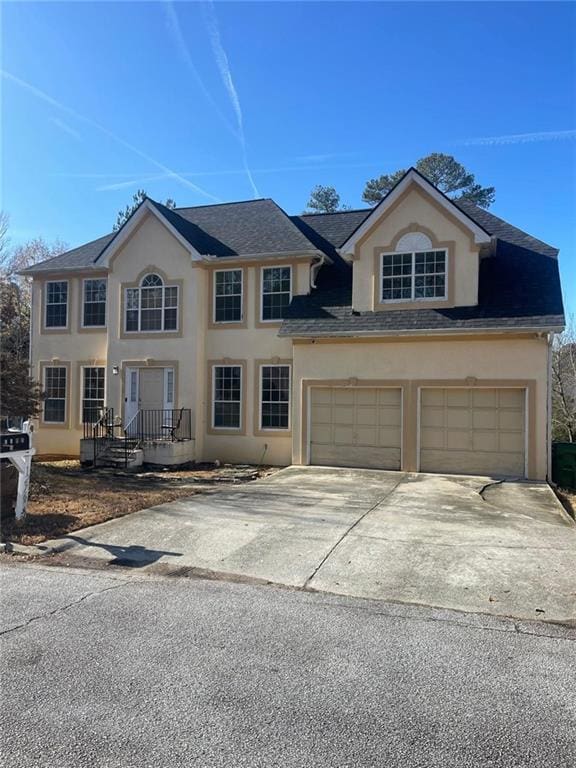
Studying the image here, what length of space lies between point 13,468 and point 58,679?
5829 millimetres

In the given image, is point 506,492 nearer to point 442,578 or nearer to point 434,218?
point 442,578

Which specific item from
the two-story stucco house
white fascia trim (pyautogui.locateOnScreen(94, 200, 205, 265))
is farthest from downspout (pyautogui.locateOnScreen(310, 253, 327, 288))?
white fascia trim (pyautogui.locateOnScreen(94, 200, 205, 265))

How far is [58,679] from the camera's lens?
12.6ft

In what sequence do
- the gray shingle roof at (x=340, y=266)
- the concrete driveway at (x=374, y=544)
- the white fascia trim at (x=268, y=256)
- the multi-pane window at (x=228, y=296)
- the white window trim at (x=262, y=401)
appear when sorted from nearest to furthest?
the concrete driveway at (x=374, y=544), the gray shingle roof at (x=340, y=266), the white fascia trim at (x=268, y=256), the white window trim at (x=262, y=401), the multi-pane window at (x=228, y=296)

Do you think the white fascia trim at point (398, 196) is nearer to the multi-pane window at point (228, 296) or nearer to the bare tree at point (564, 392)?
the multi-pane window at point (228, 296)

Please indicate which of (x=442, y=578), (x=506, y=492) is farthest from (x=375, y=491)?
(x=442, y=578)

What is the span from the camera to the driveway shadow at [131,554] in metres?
6.80

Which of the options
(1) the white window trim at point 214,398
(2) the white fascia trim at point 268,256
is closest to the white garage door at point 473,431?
(2) the white fascia trim at point 268,256

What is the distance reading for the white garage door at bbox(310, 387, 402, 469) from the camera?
14.9 meters

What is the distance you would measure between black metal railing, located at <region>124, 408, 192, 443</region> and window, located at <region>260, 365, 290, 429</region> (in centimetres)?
236

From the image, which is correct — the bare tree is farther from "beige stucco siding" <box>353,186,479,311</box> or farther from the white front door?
the white front door

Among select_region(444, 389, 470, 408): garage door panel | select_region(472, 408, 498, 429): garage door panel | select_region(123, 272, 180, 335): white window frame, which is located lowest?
select_region(472, 408, 498, 429): garage door panel

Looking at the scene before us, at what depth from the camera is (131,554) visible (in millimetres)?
7129

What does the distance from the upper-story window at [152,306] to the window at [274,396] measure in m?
3.42
